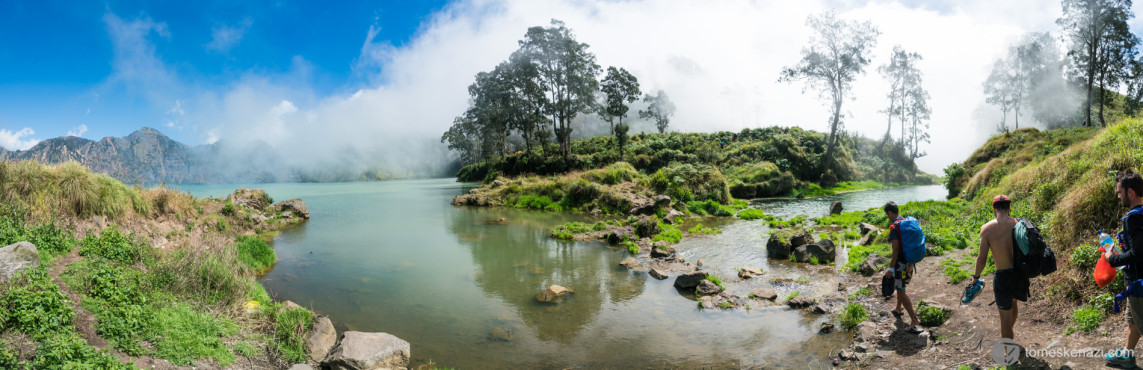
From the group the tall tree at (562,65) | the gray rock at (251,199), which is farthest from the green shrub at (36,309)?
the tall tree at (562,65)

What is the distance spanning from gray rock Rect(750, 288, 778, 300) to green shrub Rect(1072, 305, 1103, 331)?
4570 millimetres

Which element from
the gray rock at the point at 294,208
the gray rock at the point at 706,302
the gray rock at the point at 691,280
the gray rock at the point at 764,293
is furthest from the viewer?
the gray rock at the point at 294,208

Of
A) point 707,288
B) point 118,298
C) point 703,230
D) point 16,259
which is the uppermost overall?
point 16,259

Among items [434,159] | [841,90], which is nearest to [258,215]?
[841,90]

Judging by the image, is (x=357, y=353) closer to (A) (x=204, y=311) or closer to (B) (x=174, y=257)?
(A) (x=204, y=311)

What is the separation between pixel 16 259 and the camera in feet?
20.7

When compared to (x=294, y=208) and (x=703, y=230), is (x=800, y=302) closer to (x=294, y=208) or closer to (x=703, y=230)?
(x=703, y=230)

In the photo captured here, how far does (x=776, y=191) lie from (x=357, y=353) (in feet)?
126

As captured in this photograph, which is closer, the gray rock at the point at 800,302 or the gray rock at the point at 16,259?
the gray rock at the point at 16,259

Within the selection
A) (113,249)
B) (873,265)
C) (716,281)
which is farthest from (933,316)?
(113,249)

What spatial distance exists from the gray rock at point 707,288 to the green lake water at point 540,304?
0.95ft

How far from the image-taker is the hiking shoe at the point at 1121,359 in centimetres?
443

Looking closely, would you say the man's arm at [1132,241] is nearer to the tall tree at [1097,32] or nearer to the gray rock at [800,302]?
the gray rock at [800,302]

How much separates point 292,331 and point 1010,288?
33.4 feet
